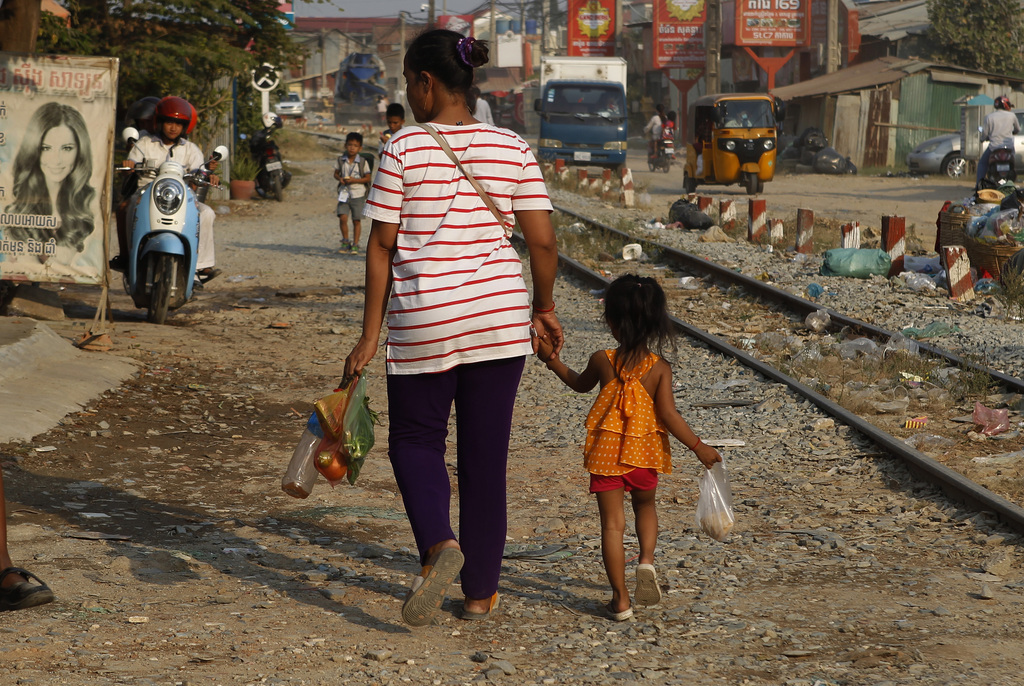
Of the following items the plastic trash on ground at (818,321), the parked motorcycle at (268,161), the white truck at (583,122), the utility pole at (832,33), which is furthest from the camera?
the utility pole at (832,33)

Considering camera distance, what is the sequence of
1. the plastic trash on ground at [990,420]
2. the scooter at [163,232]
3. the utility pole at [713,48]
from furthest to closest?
the utility pole at [713,48] < the scooter at [163,232] < the plastic trash on ground at [990,420]

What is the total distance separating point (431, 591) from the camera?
129 inches

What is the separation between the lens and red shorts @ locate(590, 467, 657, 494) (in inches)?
144

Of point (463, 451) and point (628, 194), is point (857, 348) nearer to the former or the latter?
point (463, 451)

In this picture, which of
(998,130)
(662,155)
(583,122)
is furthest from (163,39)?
(662,155)

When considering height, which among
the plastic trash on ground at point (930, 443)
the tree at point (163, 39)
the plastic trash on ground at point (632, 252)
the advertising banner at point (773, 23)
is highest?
the advertising banner at point (773, 23)

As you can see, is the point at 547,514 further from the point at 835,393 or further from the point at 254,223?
the point at 254,223

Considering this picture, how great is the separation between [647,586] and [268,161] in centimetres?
1857

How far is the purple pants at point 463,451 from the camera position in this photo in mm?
3424

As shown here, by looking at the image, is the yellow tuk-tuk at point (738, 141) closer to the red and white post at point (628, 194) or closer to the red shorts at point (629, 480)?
the red and white post at point (628, 194)

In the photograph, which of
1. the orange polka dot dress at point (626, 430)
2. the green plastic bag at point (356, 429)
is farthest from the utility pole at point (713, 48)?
the green plastic bag at point (356, 429)

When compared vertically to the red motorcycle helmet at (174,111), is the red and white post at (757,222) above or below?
below

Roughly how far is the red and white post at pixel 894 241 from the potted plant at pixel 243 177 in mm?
12486

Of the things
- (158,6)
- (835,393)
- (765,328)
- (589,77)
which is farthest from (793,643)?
(589,77)
